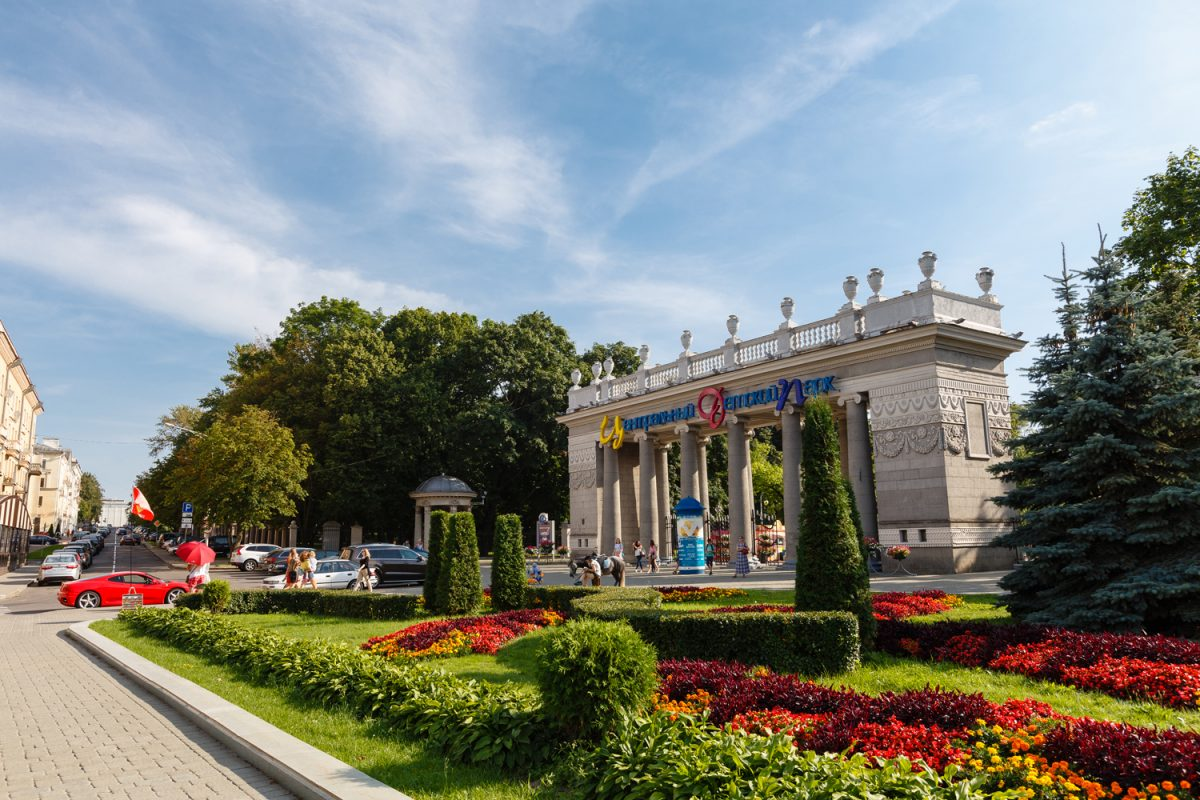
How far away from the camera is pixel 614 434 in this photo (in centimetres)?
4312

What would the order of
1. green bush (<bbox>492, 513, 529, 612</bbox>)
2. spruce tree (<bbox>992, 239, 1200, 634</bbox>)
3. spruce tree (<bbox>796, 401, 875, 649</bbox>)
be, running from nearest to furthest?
spruce tree (<bbox>796, 401, 875, 649</bbox>) < spruce tree (<bbox>992, 239, 1200, 634</bbox>) < green bush (<bbox>492, 513, 529, 612</bbox>)

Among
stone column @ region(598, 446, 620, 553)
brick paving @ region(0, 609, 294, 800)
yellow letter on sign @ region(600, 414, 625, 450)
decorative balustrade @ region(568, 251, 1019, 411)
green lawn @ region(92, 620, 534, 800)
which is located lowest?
brick paving @ region(0, 609, 294, 800)

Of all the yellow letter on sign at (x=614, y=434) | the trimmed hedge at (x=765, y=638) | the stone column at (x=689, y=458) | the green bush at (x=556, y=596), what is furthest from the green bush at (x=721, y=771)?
the yellow letter on sign at (x=614, y=434)

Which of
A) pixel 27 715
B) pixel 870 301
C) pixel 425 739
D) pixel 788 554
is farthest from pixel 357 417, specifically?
pixel 425 739

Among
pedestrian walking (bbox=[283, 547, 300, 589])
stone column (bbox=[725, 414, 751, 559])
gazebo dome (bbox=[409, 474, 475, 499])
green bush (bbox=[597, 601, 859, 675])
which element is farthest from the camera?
gazebo dome (bbox=[409, 474, 475, 499])

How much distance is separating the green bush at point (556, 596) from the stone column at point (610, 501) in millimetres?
22697

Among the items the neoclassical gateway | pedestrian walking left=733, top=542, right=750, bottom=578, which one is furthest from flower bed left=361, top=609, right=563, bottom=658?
pedestrian walking left=733, top=542, right=750, bottom=578

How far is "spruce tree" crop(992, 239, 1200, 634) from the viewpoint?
12.6 m

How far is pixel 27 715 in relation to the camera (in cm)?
1060

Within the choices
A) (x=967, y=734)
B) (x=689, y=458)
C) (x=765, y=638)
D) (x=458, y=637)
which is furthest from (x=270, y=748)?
(x=689, y=458)

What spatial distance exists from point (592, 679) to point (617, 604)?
7.91 metres

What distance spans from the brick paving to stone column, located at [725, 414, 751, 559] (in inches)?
1029

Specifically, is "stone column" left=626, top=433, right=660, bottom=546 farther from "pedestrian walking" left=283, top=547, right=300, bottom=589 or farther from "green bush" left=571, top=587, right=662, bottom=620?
"green bush" left=571, top=587, right=662, bottom=620

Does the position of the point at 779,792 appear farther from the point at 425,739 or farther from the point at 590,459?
the point at 590,459
